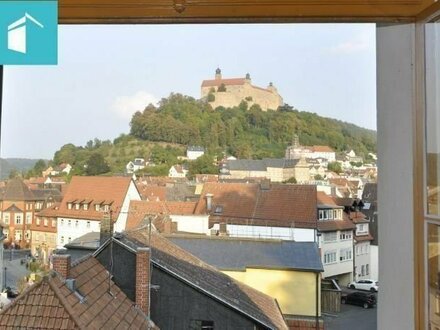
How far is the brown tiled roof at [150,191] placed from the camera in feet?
3.43

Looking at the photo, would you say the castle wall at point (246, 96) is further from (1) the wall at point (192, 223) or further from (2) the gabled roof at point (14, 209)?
(2) the gabled roof at point (14, 209)

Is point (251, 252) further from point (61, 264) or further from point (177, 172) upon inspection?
point (61, 264)

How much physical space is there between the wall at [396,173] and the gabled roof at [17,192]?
2.78ft

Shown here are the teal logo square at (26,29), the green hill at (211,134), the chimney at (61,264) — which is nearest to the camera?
the teal logo square at (26,29)

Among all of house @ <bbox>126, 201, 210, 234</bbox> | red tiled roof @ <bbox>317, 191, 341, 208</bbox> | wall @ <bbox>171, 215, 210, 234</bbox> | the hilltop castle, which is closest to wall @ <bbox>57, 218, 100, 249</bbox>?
house @ <bbox>126, 201, 210, 234</bbox>

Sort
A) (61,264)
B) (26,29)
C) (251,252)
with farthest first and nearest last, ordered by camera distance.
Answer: (251,252), (61,264), (26,29)

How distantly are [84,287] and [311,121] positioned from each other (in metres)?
0.69

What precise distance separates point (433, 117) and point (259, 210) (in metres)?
0.45

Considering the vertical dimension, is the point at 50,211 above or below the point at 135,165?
below

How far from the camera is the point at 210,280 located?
105 cm

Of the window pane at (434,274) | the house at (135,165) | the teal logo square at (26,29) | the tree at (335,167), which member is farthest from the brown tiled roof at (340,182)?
the teal logo square at (26,29)

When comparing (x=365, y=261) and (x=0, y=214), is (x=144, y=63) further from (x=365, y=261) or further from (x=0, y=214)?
(x=365, y=261)

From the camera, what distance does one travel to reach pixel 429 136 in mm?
930

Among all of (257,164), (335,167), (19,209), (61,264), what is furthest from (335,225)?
(19,209)
